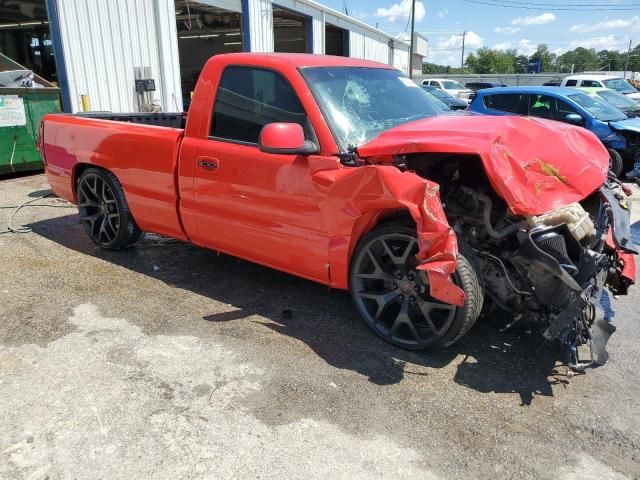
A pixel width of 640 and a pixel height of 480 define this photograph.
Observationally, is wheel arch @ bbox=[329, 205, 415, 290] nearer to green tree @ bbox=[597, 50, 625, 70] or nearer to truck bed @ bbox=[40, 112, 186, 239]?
truck bed @ bbox=[40, 112, 186, 239]

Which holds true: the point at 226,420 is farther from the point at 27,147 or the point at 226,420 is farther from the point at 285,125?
the point at 27,147

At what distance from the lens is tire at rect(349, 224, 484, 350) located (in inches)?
123

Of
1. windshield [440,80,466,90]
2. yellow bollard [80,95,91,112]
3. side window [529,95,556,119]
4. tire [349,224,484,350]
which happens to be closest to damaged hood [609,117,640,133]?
side window [529,95,556,119]

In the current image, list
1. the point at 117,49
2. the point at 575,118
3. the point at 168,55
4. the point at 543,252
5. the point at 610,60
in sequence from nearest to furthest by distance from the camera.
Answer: the point at 543,252
the point at 575,118
the point at 117,49
the point at 168,55
the point at 610,60

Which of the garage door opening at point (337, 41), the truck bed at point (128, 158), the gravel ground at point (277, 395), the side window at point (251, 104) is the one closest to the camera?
the gravel ground at point (277, 395)

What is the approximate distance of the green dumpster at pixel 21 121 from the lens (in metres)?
8.82

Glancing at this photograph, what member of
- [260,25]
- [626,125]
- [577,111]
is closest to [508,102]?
[577,111]

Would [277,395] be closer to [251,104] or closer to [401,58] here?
[251,104]

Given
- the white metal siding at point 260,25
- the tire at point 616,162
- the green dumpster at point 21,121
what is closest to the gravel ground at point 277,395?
the green dumpster at point 21,121

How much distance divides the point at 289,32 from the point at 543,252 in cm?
2292

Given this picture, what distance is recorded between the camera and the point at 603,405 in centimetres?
291

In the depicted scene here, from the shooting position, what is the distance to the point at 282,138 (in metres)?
3.26

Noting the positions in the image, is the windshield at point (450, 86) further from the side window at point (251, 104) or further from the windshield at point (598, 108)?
the side window at point (251, 104)

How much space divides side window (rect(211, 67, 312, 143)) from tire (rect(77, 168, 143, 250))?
1508 mm
